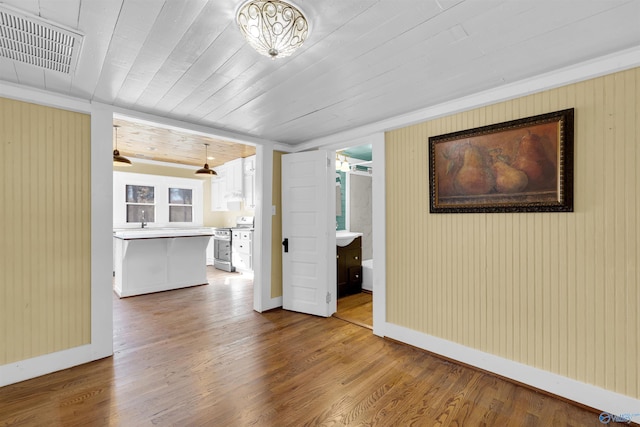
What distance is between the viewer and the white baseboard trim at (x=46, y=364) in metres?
2.17

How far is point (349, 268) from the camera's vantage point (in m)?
4.54

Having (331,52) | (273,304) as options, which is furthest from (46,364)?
(331,52)

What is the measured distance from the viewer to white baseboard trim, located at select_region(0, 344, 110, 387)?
2168 millimetres

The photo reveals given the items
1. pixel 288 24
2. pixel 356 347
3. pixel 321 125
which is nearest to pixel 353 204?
pixel 321 125

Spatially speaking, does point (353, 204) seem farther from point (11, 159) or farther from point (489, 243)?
point (11, 159)

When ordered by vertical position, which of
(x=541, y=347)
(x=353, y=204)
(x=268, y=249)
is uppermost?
(x=353, y=204)

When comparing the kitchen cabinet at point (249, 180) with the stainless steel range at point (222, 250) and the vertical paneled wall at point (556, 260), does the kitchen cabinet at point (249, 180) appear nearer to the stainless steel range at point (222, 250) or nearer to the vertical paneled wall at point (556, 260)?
the stainless steel range at point (222, 250)

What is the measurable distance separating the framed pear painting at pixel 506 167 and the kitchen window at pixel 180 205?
20.4ft

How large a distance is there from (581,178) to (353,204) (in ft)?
11.6

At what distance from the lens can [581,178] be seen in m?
1.96

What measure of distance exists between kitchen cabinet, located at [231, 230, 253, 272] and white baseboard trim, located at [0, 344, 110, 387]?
3.49m

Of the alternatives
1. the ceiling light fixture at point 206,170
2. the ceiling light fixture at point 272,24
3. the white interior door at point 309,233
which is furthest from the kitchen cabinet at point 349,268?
the ceiling light fixture at point 272,24

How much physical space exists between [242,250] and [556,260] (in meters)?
5.35

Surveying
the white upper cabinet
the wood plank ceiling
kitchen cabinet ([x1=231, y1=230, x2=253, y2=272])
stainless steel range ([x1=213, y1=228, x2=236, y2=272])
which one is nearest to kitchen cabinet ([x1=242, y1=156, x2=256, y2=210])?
the white upper cabinet
